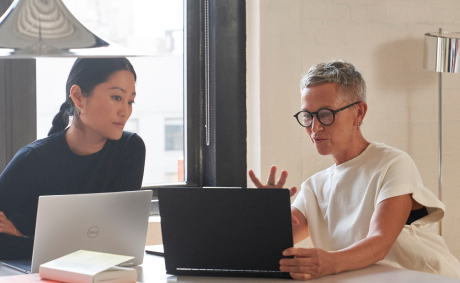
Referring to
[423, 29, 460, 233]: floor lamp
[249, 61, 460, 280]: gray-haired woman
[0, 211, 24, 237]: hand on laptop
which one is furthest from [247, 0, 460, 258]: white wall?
[0, 211, 24, 237]: hand on laptop

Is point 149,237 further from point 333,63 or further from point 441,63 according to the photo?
point 441,63

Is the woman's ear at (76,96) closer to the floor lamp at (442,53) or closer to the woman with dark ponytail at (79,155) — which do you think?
the woman with dark ponytail at (79,155)

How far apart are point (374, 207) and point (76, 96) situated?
1.21 metres

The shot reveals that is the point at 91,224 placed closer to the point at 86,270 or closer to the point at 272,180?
the point at 86,270

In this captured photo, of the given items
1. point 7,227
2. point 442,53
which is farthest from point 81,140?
point 442,53

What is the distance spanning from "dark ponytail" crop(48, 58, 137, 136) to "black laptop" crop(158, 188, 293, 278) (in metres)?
0.75

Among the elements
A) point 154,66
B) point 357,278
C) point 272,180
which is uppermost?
point 154,66

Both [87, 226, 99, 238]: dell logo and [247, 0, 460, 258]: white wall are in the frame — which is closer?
[87, 226, 99, 238]: dell logo

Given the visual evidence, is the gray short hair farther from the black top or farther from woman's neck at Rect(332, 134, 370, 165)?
the black top

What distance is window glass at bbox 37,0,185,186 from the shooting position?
2482 mm

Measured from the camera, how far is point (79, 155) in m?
2.11

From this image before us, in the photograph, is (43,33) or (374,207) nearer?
(43,33)

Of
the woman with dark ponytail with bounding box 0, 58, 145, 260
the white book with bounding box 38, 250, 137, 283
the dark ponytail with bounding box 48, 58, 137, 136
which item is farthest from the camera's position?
the dark ponytail with bounding box 48, 58, 137, 136

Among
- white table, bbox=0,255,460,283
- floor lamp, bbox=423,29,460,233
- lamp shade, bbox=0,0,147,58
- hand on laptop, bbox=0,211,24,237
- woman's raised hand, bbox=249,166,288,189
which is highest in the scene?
floor lamp, bbox=423,29,460,233
